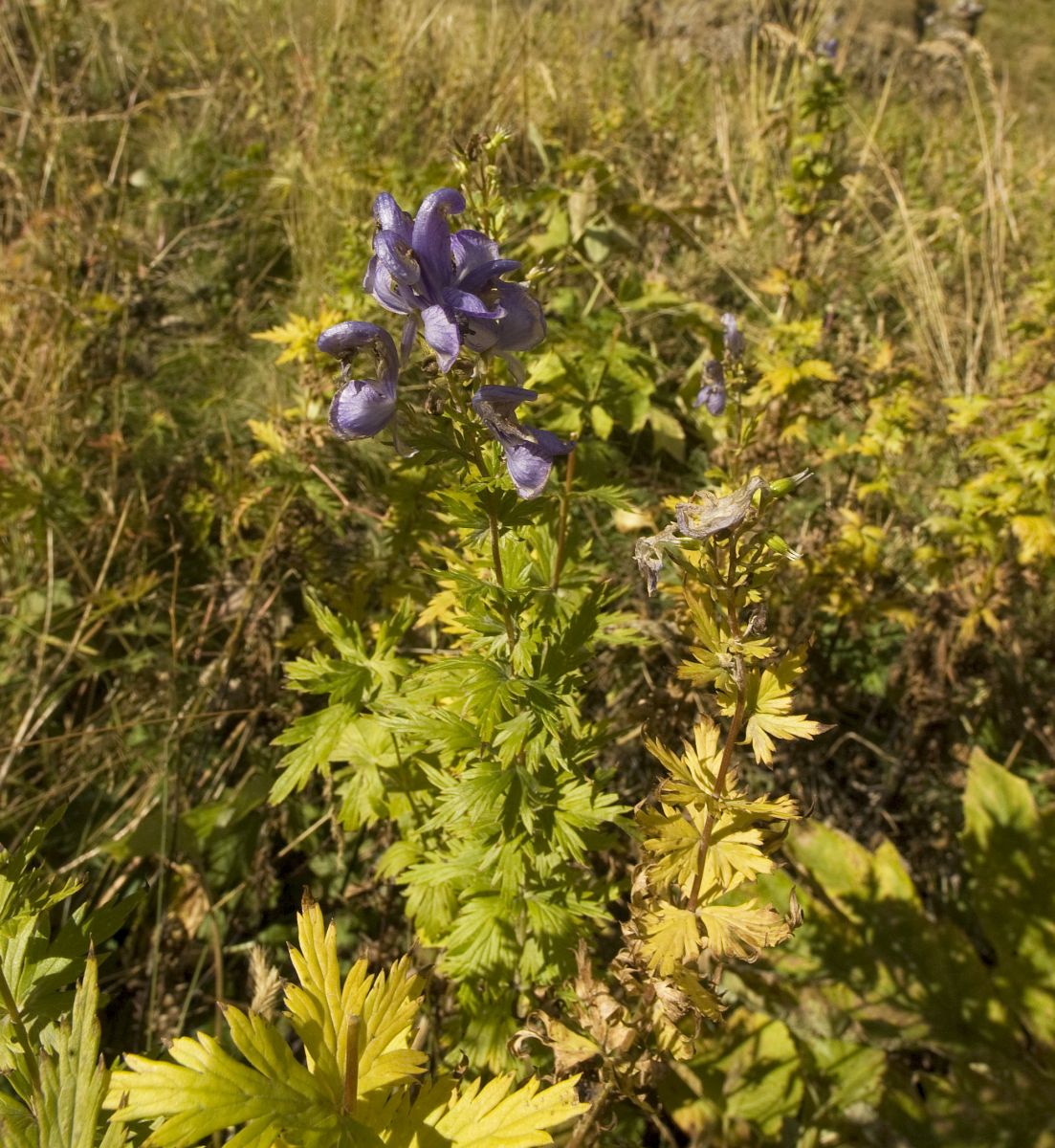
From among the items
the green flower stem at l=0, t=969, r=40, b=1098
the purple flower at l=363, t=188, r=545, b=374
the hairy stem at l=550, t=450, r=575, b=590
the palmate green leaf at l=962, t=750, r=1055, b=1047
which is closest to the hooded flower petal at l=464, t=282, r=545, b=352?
the purple flower at l=363, t=188, r=545, b=374

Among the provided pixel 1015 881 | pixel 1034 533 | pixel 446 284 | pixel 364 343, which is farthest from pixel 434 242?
pixel 1015 881

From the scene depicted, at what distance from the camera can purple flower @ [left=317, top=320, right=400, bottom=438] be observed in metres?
1.10

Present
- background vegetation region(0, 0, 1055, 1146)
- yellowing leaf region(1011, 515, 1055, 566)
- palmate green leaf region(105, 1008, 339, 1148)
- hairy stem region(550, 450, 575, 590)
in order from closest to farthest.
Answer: palmate green leaf region(105, 1008, 339, 1148) → hairy stem region(550, 450, 575, 590) → background vegetation region(0, 0, 1055, 1146) → yellowing leaf region(1011, 515, 1055, 566)

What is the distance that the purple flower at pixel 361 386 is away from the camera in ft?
3.62

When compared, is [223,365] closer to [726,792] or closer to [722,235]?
[722,235]

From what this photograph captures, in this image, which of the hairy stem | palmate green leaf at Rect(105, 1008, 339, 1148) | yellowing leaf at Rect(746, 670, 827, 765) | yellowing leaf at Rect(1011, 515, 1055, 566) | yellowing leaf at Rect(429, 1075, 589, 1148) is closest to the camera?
palmate green leaf at Rect(105, 1008, 339, 1148)

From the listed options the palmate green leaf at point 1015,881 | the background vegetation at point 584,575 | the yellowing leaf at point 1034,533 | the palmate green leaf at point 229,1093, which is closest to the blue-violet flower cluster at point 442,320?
the background vegetation at point 584,575

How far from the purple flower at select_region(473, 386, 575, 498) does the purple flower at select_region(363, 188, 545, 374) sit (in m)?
0.08

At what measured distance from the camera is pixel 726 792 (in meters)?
1.14

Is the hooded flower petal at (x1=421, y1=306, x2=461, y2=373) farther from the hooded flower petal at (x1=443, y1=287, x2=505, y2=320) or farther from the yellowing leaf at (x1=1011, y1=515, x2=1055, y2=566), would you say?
the yellowing leaf at (x1=1011, y1=515, x2=1055, y2=566)

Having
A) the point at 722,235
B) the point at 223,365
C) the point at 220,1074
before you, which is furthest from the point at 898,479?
the point at 220,1074

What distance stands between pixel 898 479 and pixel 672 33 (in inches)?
215

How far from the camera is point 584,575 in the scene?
61.0 inches

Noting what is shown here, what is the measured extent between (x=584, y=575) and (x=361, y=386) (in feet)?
2.01
